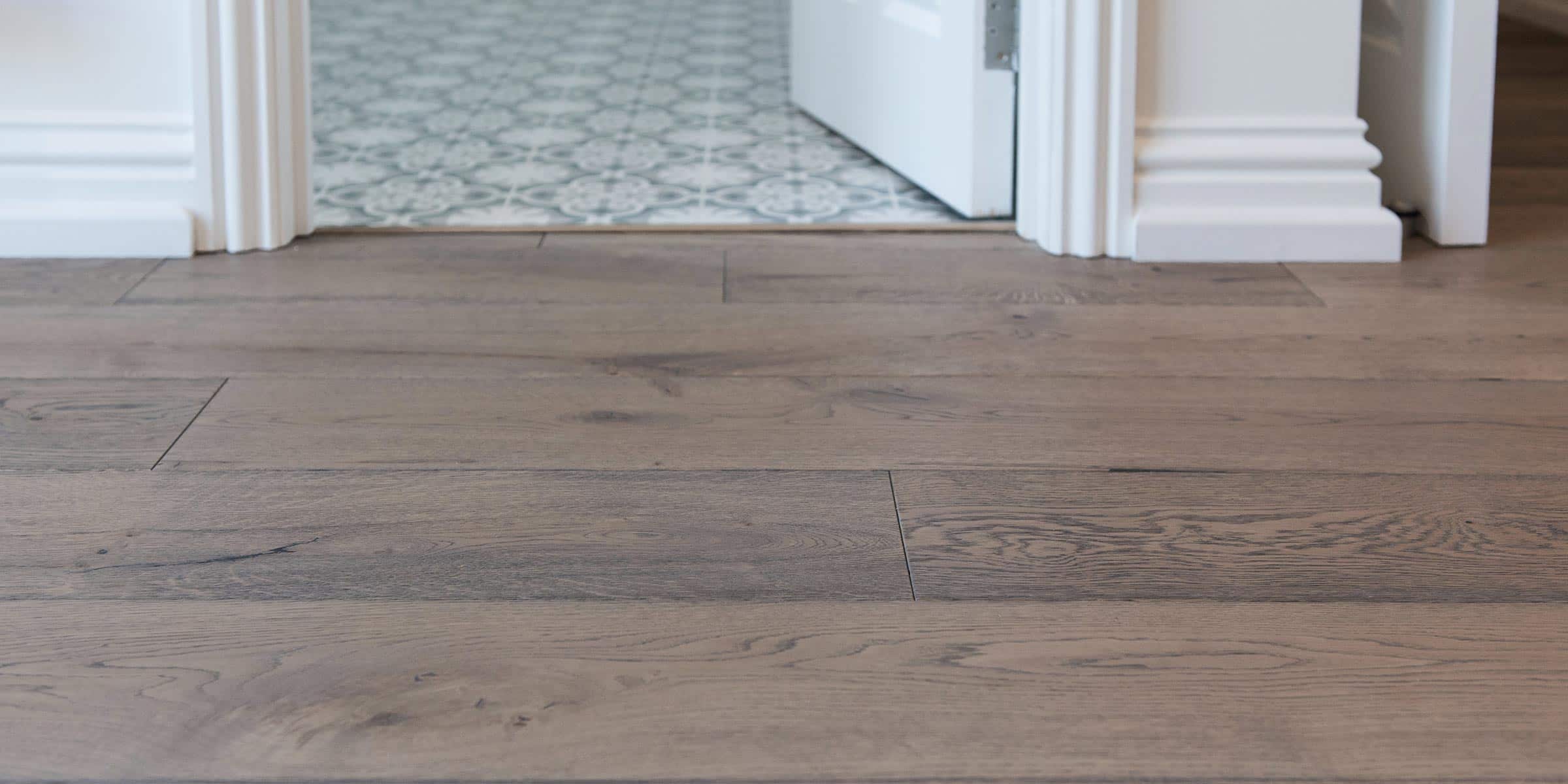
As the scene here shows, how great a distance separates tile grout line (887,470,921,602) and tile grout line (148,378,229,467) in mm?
16

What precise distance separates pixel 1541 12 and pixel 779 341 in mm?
3612

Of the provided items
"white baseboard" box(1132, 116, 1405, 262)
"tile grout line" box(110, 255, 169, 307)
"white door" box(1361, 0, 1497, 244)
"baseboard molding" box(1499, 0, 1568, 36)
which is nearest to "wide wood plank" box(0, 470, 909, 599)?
"tile grout line" box(110, 255, 169, 307)

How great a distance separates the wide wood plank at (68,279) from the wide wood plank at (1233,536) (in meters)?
1.04

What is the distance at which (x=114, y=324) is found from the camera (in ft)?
4.98

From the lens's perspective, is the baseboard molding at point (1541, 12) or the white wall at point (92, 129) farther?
the baseboard molding at point (1541, 12)

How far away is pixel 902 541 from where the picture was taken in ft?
3.33

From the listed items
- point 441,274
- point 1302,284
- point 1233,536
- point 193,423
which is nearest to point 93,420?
point 193,423

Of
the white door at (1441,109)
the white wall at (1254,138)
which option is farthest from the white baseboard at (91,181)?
the white door at (1441,109)

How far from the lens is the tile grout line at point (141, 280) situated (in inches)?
63.2

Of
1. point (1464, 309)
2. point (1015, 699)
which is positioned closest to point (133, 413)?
point (1015, 699)

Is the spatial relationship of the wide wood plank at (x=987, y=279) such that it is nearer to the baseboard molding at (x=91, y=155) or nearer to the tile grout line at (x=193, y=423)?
the tile grout line at (x=193, y=423)

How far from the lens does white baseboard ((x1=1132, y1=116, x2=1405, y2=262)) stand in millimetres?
1782

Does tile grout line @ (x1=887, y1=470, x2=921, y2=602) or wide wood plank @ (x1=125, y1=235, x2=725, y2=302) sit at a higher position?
wide wood plank @ (x1=125, y1=235, x2=725, y2=302)

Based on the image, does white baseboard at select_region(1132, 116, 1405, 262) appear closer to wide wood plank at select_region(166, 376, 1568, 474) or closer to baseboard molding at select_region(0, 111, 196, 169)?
wide wood plank at select_region(166, 376, 1568, 474)
